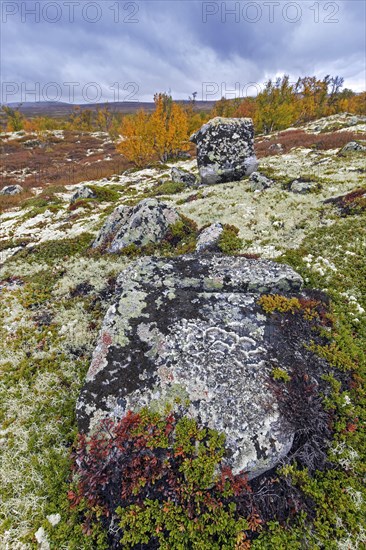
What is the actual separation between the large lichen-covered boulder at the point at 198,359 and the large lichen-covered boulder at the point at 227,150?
1644cm

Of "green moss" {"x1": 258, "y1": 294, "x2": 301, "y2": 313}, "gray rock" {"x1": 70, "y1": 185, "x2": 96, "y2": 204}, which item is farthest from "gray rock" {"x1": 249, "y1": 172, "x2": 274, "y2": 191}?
"gray rock" {"x1": 70, "y1": 185, "x2": 96, "y2": 204}

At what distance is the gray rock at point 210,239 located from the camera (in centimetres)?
1133

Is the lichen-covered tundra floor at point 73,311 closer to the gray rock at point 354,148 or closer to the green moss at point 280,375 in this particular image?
the green moss at point 280,375

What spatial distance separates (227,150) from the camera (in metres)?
21.6

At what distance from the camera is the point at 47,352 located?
24.1 feet

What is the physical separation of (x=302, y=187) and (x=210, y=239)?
821 centimetres

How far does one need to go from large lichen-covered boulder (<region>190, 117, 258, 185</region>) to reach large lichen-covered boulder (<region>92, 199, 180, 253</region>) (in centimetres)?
971

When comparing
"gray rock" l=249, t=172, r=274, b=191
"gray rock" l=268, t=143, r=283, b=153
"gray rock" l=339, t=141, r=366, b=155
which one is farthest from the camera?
"gray rock" l=268, t=143, r=283, b=153

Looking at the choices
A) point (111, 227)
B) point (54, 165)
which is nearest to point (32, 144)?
point (54, 165)

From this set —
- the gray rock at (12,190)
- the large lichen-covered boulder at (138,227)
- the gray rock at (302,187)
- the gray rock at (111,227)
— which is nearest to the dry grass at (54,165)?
the gray rock at (12,190)

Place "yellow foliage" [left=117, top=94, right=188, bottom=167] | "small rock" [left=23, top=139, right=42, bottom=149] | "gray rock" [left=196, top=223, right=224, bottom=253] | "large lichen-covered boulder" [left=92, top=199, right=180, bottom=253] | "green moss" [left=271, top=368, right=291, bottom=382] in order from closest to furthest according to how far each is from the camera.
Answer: "green moss" [left=271, top=368, right=291, bottom=382] < "gray rock" [left=196, top=223, right=224, bottom=253] < "large lichen-covered boulder" [left=92, top=199, right=180, bottom=253] < "yellow foliage" [left=117, top=94, right=188, bottom=167] < "small rock" [left=23, top=139, right=42, bottom=149]

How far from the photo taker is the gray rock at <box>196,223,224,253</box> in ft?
37.2

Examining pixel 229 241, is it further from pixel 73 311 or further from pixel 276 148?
pixel 276 148

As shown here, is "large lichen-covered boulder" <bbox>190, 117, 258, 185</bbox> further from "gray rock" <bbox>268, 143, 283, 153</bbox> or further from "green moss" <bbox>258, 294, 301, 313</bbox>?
"green moss" <bbox>258, 294, 301, 313</bbox>
